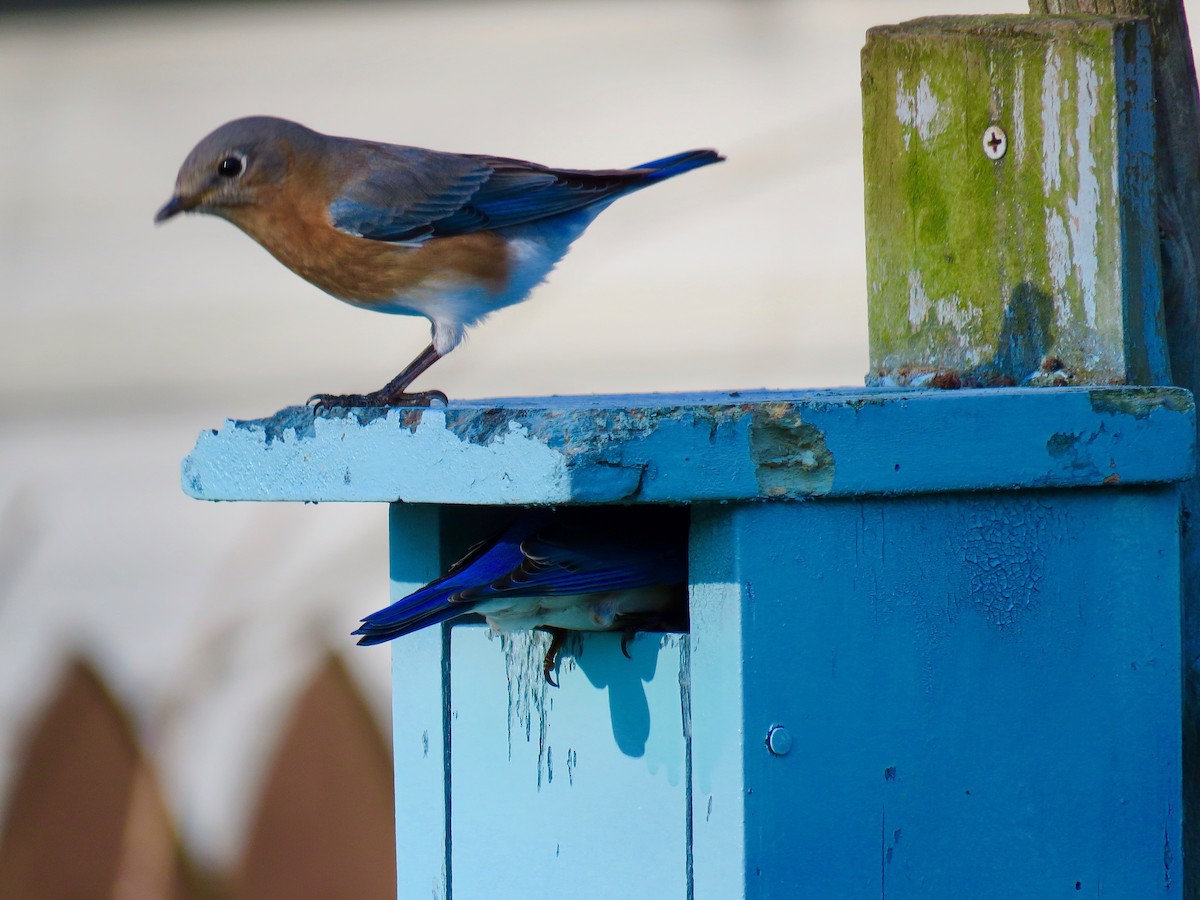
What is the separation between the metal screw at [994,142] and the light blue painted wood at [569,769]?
0.88 meters

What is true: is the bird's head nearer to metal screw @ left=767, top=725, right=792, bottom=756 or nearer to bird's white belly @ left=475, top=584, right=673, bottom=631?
bird's white belly @ left=475, top=584, right=673, bottom=631

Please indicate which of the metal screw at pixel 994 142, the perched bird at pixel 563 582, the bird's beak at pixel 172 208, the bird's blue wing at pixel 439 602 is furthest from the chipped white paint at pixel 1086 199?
the bird's beak at pixel 172 208

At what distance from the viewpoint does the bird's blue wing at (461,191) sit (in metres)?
2.56

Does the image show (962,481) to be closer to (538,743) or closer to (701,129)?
(538,743)

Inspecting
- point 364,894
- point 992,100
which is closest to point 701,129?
point 992,100

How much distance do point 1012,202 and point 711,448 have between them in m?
0.77

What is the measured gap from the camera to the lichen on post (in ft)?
6.88

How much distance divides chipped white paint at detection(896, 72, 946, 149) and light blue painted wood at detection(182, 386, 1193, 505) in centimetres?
57

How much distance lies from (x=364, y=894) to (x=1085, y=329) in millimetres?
2674

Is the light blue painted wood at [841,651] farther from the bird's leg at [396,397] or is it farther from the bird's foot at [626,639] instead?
the bird's leg at [396,397]

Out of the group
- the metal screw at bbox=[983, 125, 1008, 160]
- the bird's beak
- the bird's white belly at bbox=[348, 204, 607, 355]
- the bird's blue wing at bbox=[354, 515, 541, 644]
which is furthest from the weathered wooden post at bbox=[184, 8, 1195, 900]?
the bird's beak

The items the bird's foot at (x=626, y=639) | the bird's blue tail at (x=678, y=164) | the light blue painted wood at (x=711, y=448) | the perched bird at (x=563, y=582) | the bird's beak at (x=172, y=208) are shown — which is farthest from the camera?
the bird's blue tail at (x=678, y=164)

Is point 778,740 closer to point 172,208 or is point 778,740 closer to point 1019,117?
point 1019,117

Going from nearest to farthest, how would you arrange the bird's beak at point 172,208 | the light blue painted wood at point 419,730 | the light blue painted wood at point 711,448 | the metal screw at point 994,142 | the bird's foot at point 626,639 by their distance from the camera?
the light blue painted wood at point 711,448, the bird's foot at point 626,639, the light blue painted wood at point 419,730, the metal screw at point 994,142, the bird's beak at point 172,208
